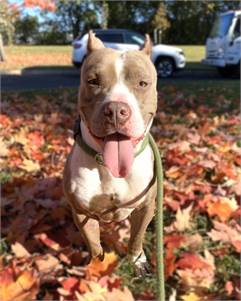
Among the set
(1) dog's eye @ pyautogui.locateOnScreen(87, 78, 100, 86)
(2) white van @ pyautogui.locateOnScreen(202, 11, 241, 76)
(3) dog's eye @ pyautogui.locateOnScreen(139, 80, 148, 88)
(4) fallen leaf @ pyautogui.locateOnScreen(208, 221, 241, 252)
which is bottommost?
(2) white van @ pyautogui.locateOnScreen(202, 11, 241, 76)

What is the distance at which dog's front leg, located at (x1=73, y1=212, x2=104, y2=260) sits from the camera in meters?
0.91

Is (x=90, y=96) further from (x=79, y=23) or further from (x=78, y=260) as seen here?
(x=78, y=260)

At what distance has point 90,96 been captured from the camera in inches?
32.6

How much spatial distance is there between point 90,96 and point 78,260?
281cm

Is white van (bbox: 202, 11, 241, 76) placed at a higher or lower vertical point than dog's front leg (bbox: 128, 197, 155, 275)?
lower

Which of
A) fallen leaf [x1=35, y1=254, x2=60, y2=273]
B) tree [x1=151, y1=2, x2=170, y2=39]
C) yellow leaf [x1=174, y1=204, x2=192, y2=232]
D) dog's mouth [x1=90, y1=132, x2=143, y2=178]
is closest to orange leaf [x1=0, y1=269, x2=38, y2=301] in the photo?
fallen leaf [x1=35, y1=254, x2=60, y2=273]

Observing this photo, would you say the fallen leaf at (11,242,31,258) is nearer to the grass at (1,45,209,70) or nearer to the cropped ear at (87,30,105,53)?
the cropped ear at (87,30,105,53)

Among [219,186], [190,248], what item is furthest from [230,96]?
[190,248]

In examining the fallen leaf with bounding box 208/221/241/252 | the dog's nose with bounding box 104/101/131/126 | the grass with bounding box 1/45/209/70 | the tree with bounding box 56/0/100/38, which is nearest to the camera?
the dog's nose with bounding box 104/101/131/126

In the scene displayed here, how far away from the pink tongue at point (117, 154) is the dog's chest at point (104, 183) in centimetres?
5

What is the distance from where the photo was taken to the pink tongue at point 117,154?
81 centimetres

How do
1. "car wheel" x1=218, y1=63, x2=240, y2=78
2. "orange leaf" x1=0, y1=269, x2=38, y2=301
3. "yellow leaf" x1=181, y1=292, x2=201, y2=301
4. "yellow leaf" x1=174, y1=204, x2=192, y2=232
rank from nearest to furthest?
"orange leaf" x1=0, y1=269, x2=38, y2=301
"yellow leaf" x1=181, y1=292, x2=201, y2=301
"yellow leaf" x1=174, y1=204, x2=192, y2=232
"car wheel" x1=218, y1=63, x2=240, y2=78

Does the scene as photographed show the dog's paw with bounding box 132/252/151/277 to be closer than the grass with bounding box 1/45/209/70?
Yes

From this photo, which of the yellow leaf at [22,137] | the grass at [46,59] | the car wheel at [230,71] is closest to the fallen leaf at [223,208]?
the yellow leaf at [22,137]
